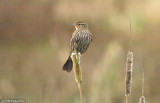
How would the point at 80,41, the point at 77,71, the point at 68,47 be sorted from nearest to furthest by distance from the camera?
the point at 77,71 < the point at 80,41 < the point at 68,47

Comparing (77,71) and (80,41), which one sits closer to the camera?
(77,71)

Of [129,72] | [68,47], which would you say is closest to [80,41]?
[68,47]

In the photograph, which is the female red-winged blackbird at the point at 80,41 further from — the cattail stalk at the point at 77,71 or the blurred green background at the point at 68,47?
the cattail stalk at the point at 77,71

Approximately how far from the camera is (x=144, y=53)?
613cm

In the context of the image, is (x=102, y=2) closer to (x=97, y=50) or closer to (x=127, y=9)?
(x=127, y=9)

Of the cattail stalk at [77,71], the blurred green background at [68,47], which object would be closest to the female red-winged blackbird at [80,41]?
the blurred green background at [68,47]

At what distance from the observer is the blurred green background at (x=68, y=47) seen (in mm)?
4523

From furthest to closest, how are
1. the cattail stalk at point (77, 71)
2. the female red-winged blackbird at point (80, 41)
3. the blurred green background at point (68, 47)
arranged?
the female red-winged blackbird at point (80, 41), the blurred green background at point (68, 47), the cattail stalk at point (77, 71)

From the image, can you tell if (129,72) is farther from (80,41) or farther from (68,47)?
(68,47)

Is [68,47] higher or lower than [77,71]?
higher

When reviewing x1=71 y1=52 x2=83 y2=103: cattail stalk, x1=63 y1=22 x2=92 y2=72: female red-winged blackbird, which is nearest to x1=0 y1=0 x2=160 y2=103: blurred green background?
x1=63 y1=22 x2=92 y2=72: female red-winged blackbird

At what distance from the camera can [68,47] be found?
241 inches

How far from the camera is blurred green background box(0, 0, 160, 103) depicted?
4.52 m

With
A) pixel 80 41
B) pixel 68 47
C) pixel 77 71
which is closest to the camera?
pixel 77 71
